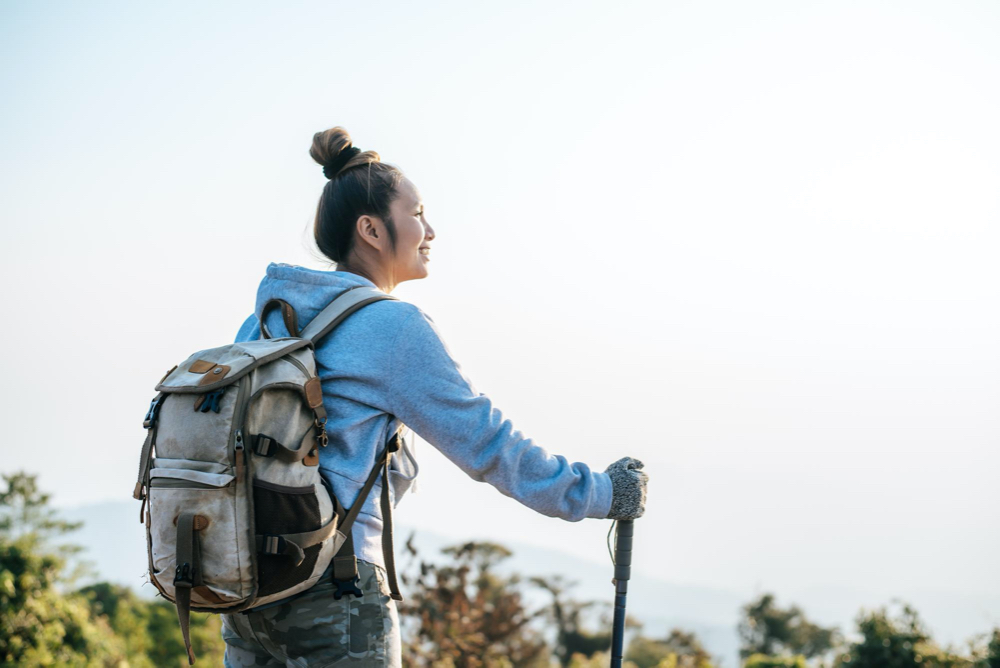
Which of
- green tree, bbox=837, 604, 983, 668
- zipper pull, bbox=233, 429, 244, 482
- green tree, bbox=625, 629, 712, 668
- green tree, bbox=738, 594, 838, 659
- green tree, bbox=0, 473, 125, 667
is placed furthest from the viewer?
green tree, bbox=738, 594, 838, 659

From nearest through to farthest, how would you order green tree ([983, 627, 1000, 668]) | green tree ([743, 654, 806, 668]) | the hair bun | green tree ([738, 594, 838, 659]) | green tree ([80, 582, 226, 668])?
the hair bun, green tree ([983, 627, 1000, 668]), green tree ([743, 654, 806, 668]), green tree ([738, 594, 838, 659]), green tree ([80, 582, 226, 668])

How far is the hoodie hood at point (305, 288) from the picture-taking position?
2477 mm

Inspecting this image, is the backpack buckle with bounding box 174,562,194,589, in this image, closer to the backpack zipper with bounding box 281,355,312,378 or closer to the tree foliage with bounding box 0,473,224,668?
the backpack zipper with bounding box 281,355,312,378

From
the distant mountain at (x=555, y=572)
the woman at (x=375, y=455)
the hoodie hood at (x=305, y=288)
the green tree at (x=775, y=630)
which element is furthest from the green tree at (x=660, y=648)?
the hoodie hood at (x=305, y=288)

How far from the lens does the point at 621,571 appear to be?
2816 mm

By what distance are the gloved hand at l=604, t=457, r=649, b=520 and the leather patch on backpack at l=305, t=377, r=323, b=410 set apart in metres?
0.81

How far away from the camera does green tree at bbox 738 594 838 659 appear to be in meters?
9.29

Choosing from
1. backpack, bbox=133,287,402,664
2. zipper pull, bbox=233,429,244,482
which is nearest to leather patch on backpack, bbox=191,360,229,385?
backpack, bbox=133,287,402,664

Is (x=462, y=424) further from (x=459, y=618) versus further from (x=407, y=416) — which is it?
(x=459, y=618)

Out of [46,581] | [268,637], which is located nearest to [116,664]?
[46,581]

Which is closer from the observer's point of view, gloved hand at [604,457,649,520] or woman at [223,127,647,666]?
woman at [223,127,647,666]

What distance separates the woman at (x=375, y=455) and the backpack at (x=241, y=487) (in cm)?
8

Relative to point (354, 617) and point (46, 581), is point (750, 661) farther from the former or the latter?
point (46, 581)

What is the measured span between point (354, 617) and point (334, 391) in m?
0.55
